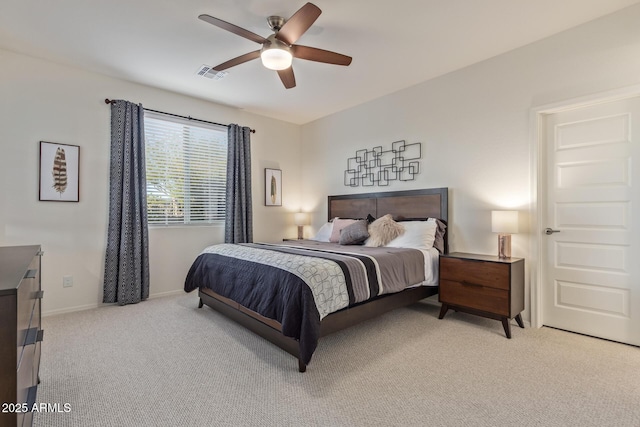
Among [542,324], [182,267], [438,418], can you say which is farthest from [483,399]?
[182,267]

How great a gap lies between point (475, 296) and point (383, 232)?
1199 millimetres

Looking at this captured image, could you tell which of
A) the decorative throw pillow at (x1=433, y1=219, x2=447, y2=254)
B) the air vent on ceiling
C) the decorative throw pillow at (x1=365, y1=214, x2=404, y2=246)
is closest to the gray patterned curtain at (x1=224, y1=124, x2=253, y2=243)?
the air vent on ceiling

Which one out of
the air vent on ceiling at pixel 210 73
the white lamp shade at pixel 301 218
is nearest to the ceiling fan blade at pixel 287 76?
the air vent on ceiling at pixel 210 73

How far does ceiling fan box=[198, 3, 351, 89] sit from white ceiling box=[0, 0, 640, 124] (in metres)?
0.26

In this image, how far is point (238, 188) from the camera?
4.81 m

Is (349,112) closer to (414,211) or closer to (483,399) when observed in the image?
(414,211)

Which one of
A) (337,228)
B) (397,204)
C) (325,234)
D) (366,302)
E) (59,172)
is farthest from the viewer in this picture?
(325,234)

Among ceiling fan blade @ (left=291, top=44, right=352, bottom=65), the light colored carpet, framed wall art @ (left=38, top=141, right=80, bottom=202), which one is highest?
ceiling fan blade @ (left=291, top=44, right=352, bottom=65)

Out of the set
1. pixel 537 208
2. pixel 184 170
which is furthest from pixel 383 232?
pixel 184 170

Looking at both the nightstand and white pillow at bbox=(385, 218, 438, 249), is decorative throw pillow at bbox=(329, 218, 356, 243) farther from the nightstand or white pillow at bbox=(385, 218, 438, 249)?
the nightstand

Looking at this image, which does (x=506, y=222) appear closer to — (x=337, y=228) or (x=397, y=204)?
(x=397, y=204)

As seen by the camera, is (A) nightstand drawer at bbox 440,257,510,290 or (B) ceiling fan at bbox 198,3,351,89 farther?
(A) nightstand drawer at bbox 440,257,510,290

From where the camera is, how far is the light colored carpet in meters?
1.71

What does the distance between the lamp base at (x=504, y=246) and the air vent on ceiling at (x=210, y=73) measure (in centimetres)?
357
